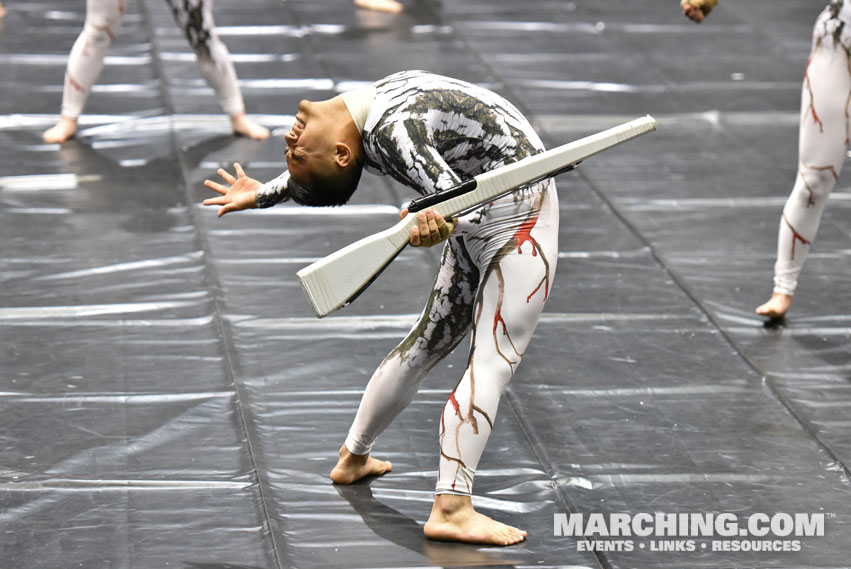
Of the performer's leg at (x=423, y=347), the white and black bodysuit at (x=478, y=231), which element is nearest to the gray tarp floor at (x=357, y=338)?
the performer's leg at (x=423, y=347)

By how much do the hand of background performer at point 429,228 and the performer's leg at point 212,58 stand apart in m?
2.50

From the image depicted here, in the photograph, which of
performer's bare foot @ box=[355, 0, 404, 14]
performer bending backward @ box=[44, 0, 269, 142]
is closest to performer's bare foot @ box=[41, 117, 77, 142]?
performer bending backward @ box=[44, 0, 269, 142]

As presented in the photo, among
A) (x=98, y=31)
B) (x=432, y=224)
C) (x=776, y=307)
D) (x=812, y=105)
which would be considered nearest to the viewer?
(x=432, y=224)

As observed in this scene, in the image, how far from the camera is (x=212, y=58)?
4.39 m

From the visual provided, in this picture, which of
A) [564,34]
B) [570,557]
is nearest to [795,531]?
[570,557]

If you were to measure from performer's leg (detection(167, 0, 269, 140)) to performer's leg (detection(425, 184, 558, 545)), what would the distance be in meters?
2.37

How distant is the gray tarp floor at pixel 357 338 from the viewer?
96.3 inches

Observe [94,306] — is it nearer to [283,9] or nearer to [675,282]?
[675,282]

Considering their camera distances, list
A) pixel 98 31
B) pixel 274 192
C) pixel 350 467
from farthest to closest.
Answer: pixel 98 31 → pixel 350 467 → pixel 274 192

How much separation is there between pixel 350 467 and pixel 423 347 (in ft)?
1.07

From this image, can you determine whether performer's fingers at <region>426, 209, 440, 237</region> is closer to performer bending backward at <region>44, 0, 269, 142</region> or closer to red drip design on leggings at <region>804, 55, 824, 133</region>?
red drip design on leggings at <region>804, 55, 824, 133</region>

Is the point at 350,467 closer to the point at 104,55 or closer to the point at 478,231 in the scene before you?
the point at 478,231

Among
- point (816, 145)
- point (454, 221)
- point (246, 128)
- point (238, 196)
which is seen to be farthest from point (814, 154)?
point (246, 128)

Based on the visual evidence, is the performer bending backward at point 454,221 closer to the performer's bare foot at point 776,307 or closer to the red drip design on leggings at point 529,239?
the red drip design on leggings at point 529,239
